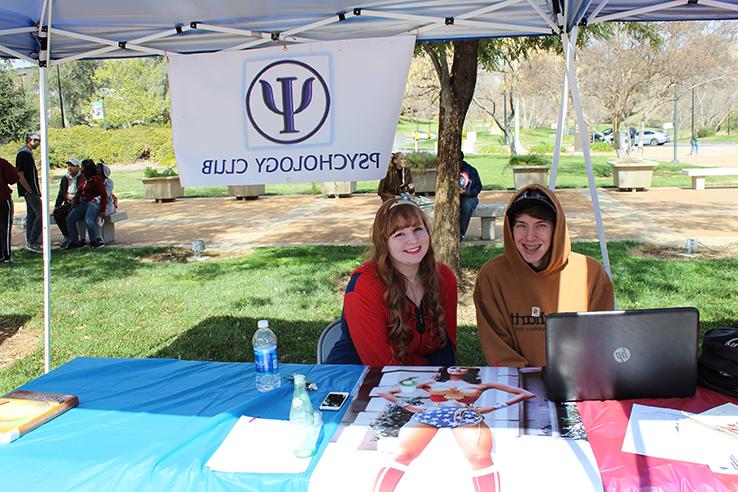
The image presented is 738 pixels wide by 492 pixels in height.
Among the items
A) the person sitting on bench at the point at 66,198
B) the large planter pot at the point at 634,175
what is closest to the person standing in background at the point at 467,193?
the person sitting on bench at the point at 66,198

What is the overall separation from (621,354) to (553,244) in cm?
82

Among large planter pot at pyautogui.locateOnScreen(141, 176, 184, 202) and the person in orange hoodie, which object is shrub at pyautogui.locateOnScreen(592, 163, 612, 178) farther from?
the person in orange hoodie

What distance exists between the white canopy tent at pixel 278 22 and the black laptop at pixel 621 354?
154cm

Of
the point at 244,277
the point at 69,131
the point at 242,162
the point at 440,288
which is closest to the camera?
the point at 440,288

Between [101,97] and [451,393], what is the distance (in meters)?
44.3

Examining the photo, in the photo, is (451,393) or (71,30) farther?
(71,30)

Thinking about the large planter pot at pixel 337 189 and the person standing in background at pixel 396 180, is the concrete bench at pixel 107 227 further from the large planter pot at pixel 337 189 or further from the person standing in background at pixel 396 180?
the large planter pot at pixel 337 189

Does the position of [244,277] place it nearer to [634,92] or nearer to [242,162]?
[242,162]

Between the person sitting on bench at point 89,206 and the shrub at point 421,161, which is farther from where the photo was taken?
the shrub at point 421,161

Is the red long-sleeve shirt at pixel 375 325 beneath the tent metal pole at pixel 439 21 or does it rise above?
beneath

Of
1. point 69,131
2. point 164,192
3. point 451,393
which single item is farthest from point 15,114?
point 451,393

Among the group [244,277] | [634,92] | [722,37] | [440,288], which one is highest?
[722,37]

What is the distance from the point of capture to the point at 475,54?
5.61 m

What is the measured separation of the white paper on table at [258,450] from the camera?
5.69 feet
